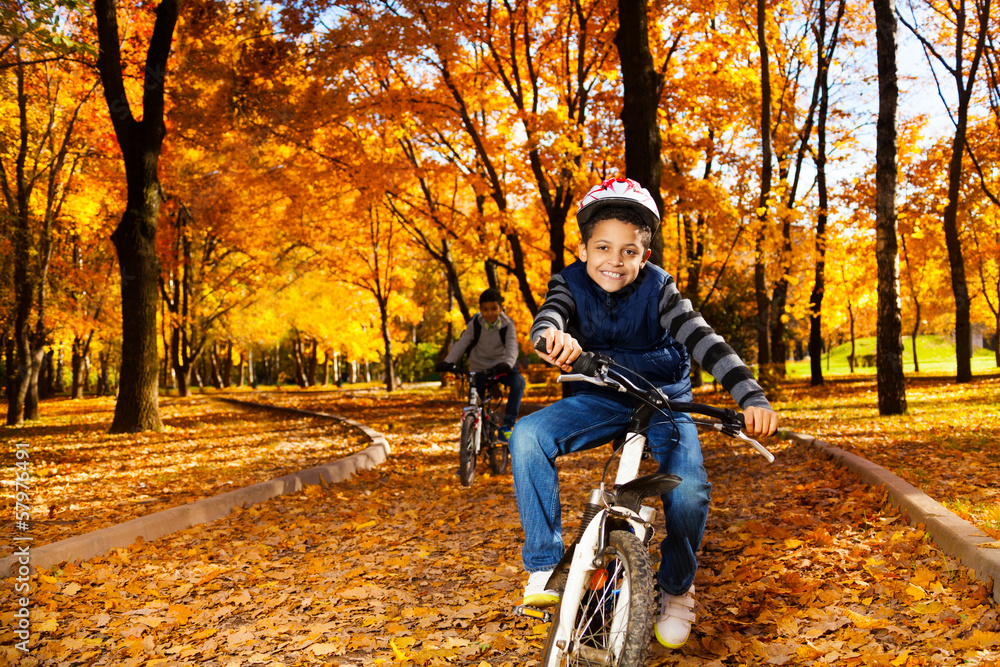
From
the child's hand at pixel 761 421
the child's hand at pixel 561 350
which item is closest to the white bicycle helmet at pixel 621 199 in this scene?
the child's hand at pixel 561 350

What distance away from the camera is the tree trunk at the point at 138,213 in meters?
12.6

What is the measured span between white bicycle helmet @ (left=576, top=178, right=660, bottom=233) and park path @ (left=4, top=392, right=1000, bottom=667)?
2.02 meters

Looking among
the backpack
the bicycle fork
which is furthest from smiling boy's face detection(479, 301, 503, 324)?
the bicycle fork

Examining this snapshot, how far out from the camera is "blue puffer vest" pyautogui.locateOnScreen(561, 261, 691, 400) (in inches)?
122

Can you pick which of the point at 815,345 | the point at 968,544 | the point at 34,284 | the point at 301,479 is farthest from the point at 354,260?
the point at 968,544

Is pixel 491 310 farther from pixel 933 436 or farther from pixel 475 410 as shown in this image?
pixel 933 436

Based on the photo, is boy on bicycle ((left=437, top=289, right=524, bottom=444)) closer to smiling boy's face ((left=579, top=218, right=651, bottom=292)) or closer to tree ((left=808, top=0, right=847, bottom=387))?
smiling boy's face ((left=579, top=218, right=651, bottom=292))

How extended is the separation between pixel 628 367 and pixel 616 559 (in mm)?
746

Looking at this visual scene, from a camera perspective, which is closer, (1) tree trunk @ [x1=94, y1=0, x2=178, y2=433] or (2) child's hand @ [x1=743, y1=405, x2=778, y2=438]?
(2) child's hand @ [x1=743, y1=405, x2=778, y2=438]

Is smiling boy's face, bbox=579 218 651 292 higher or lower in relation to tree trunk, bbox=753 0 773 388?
lower

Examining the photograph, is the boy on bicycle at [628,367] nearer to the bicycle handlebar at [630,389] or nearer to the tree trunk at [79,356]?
the bicycle handlebar at [630,389]

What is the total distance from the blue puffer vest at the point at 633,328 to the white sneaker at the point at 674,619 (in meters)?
0.92

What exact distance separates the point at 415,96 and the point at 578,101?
133 inches

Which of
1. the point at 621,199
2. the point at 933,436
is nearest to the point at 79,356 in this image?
the point at 933,436
